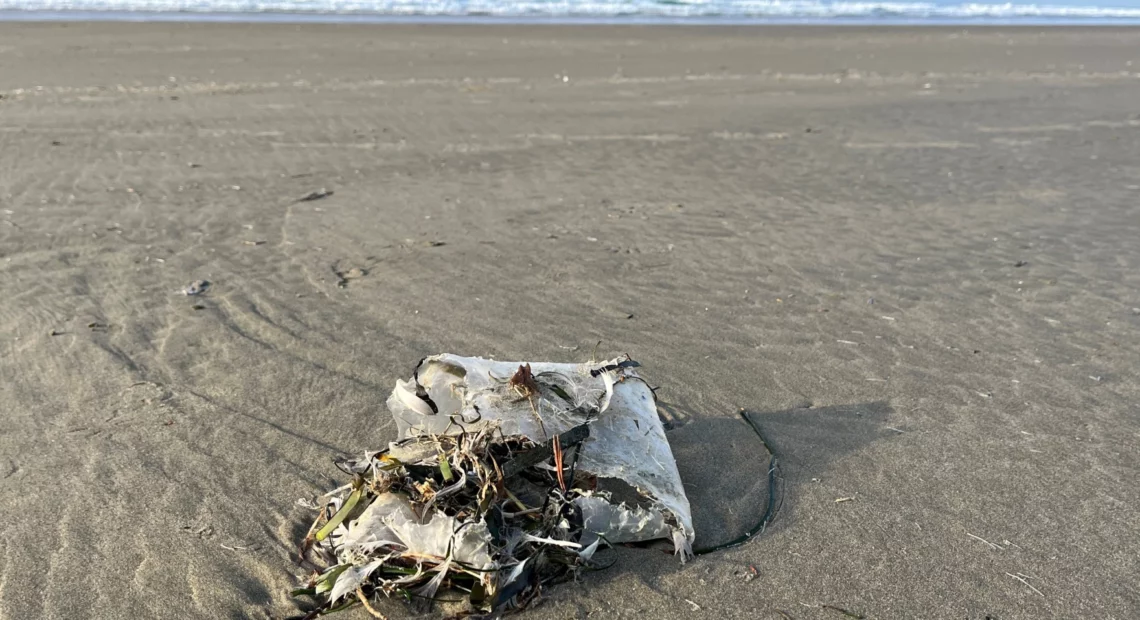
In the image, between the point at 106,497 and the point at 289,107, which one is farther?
the point at 289,107

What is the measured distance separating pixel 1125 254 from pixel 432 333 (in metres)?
3.98

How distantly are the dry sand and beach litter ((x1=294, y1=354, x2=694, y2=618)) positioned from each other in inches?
4.7

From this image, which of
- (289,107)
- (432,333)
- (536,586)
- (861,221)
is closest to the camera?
(536,586)

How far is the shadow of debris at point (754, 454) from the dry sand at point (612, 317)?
16mm

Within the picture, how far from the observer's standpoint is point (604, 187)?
6441 millimetres

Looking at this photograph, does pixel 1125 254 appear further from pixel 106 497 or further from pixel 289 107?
pixel 289 107

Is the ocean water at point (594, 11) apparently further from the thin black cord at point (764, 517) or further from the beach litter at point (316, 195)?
the thin black cord at point (764, 517)

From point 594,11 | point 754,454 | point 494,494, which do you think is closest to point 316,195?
point 754,454

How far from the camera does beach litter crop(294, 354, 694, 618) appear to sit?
93.0 inches

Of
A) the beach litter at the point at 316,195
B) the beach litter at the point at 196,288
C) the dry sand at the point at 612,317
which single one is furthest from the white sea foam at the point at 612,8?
the beach litter at the point at 196,288

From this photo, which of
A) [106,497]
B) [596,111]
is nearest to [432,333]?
[106,497]

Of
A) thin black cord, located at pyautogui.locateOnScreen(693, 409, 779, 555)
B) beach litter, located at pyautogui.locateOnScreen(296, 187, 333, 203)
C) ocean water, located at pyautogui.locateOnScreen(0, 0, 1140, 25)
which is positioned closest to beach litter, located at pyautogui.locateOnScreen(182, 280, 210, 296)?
beach litter, located at pyautogui.locateOnScreen(296, 187, 333, 203)

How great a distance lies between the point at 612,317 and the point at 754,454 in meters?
1.31

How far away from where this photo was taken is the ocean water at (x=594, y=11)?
15.9 m
